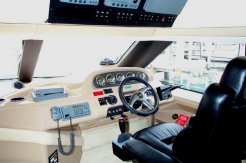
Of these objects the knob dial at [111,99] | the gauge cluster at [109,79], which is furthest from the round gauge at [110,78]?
the knob dial at [111,99]

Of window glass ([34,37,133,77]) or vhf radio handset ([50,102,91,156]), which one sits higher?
window glass ([34,37,133,77])

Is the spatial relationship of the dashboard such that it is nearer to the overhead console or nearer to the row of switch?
the row of switch

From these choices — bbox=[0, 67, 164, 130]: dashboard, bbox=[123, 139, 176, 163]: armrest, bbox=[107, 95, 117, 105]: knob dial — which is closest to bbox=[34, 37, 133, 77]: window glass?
bbox=[0, 67, 164, 130]: dashboard

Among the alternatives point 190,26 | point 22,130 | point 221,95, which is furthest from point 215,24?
point 22,130

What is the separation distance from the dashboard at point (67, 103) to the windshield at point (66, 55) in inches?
12.5

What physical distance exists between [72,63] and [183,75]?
54.9 inches

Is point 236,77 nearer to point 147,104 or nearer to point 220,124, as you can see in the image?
point 220,124

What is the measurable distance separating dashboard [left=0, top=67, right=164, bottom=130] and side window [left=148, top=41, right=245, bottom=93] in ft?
2.12

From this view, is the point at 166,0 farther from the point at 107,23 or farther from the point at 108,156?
the point at 108,156

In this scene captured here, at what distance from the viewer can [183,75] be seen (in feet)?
9.14

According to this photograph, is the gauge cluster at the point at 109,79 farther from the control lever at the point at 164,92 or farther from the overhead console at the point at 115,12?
the overhead console at the point at 115,12

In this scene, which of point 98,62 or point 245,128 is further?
point 98,62

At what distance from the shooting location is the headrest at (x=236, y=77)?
1.00m

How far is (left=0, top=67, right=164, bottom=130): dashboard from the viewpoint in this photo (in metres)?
1.63
